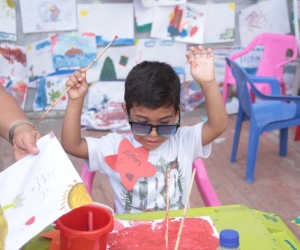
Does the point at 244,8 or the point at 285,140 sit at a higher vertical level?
the point at 244,8

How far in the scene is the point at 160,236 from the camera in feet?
4.58

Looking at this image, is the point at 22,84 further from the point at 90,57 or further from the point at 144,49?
the point at 144,49

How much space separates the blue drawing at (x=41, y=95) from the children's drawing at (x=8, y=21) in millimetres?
459

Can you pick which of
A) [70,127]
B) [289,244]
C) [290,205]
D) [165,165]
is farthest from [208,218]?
[290,205]

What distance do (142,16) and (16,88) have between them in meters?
1.31

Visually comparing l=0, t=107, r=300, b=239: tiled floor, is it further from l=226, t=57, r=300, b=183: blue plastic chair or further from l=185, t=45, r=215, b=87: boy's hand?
l=185, t=45, r=215, b=87: boy's hand

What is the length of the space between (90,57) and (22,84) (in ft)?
2.16

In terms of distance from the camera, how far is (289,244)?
4.61 feet

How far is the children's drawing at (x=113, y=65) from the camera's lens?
177 inches

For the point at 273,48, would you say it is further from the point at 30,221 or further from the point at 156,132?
the point at 30,221

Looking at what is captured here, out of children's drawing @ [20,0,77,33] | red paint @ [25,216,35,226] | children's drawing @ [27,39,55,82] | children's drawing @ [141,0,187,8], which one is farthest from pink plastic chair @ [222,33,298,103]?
red paint @ [25,216,35,226]

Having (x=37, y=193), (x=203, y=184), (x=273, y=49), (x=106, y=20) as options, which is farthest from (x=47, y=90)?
(x=37, y=193)

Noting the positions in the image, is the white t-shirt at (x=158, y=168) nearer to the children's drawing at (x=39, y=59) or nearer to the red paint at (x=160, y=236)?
the red paint at (x=160, y=236)

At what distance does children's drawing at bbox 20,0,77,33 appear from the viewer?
4.16 meters
